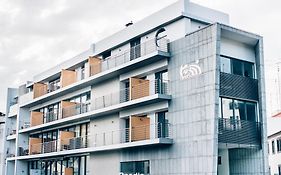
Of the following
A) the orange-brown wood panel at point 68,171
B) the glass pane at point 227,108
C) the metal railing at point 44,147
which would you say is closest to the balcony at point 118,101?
the metal railing at point 44,147

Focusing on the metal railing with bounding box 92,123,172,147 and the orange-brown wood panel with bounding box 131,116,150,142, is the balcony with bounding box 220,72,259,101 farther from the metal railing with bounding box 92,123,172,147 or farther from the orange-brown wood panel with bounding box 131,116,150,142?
the orange-brown wood panel with bounding box 131,116,150,142

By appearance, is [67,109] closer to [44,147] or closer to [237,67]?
[44,147]

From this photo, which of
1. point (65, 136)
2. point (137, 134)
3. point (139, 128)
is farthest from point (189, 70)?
point (65, 136)

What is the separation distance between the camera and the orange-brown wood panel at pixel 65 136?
30156 millimetres

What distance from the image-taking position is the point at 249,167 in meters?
→ 21.5

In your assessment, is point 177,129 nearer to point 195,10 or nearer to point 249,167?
point 249,167

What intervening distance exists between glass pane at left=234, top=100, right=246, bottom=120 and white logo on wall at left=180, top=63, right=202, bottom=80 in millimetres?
2797

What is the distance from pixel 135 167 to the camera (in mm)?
23906

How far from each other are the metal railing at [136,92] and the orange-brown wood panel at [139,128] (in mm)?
1389

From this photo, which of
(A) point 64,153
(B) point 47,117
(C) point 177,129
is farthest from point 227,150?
(B) point 47,117

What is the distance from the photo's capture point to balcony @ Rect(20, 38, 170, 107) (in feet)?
74.0

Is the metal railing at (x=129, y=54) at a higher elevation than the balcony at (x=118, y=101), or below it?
higher

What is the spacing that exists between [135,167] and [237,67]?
8.16 m

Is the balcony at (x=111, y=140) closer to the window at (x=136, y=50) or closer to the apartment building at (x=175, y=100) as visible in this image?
the apartment building at (x=175, y=100)
